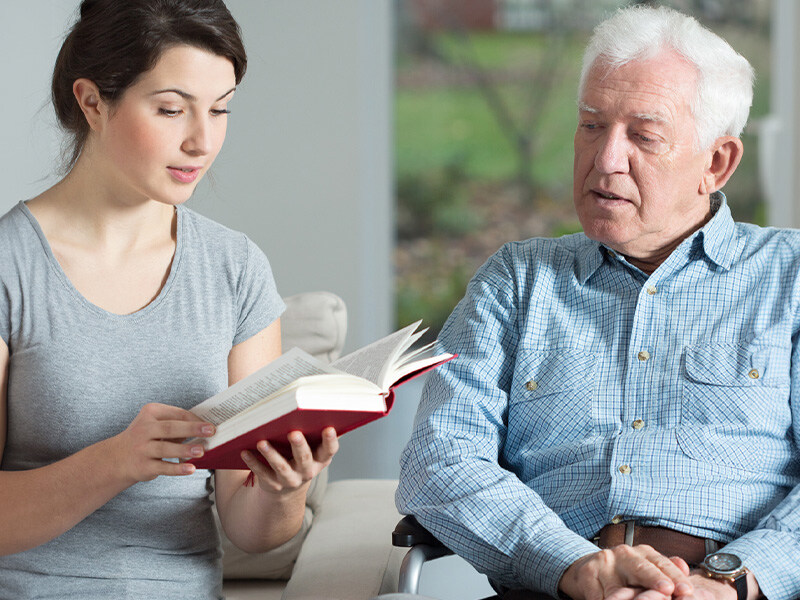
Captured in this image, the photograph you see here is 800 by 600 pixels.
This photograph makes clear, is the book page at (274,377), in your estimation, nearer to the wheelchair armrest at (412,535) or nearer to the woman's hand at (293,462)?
the woman's hand at (293,462)

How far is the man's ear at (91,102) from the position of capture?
1312 millimetres

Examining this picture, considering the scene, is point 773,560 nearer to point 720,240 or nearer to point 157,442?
point 720,240

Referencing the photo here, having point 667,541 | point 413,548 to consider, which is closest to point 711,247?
point 667,541

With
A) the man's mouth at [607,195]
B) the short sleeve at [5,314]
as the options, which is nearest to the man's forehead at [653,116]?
the man's mouth at [607,195]

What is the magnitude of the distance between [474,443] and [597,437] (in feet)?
0.70

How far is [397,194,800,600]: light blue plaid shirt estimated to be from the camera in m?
1.50

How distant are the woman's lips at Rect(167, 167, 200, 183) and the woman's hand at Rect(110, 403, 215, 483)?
33 centimetres

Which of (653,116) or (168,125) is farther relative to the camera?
(653,116)

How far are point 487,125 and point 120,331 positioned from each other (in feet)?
12.7

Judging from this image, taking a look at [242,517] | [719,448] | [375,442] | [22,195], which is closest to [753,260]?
[719,448]

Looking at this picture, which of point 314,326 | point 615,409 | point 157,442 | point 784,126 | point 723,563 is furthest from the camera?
point 784,126

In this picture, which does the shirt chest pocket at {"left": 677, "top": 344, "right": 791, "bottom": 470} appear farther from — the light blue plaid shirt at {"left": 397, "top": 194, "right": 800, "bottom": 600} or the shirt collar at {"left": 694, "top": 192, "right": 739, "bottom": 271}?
the shirt collar at {"left": 694, "top": 192, "right": 739, "bottom": 271}

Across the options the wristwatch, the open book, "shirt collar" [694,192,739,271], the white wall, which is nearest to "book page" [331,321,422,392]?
the open book

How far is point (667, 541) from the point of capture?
150 cm
